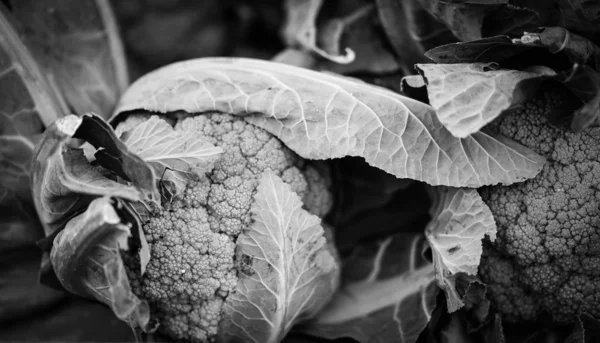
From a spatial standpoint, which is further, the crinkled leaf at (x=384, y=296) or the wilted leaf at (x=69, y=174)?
the crinkled leaf at (x=384, y=296)

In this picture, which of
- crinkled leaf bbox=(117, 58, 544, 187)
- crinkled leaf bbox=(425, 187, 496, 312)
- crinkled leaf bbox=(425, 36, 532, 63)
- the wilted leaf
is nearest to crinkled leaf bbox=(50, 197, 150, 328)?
the wilted leaf

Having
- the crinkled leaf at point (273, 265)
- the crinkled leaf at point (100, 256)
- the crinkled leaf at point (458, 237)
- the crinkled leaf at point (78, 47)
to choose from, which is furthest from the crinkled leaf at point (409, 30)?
the crinkled leaf at point (100, 256)

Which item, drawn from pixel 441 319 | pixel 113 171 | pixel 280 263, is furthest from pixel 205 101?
pixel 441 319

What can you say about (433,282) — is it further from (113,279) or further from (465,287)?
(113,279)

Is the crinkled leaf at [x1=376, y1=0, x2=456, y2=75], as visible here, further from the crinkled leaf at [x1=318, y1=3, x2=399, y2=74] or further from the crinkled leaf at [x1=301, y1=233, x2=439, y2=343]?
the crinkled leaf at [x1=301, y1=233, x2=439, y2=343]

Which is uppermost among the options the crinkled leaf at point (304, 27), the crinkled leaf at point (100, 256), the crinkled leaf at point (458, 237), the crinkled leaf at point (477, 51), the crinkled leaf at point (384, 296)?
the crinkled leaf at point (477, 51)

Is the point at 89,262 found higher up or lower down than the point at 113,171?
lower down

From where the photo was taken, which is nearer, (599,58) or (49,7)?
(599,58)

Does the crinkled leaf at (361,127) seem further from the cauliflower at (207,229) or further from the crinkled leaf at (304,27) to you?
the crinkled leaf at (304,27)
